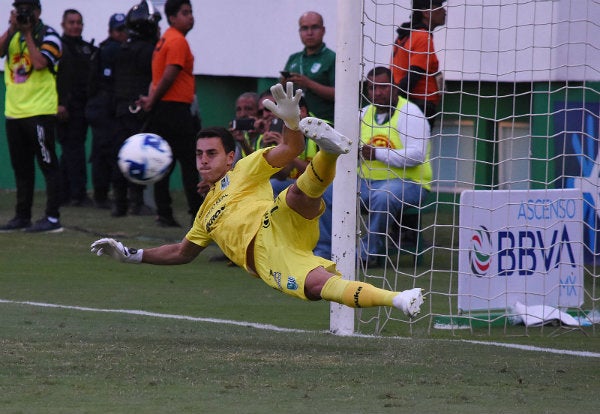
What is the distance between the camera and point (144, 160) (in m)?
8.30

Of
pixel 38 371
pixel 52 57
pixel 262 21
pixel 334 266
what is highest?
pixel 262 21

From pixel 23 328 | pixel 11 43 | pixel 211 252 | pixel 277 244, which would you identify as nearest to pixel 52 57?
pixel 11 43

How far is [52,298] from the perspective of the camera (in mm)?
9359

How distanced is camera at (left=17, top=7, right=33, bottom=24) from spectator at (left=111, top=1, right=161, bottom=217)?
1.49 meters

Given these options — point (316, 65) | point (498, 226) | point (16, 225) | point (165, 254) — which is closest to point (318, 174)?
point (165, 254)

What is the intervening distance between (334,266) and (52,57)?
6.64 meters

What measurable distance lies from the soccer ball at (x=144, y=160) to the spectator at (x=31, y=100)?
15.2 ft

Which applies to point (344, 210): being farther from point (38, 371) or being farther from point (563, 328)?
point (38, 371)

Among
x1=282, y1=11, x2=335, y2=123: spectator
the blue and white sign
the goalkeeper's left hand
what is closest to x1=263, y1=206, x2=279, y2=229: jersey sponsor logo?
the goalkeeper's left hand

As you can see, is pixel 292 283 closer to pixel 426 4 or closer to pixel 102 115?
pixel 426 4

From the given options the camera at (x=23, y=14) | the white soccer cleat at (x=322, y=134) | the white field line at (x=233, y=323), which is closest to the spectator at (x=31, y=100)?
the camera at (x=23, y=14)

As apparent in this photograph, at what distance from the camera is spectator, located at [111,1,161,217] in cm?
1380

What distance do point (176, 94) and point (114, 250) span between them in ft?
17.8

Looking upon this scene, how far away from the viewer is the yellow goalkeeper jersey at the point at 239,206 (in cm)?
729
